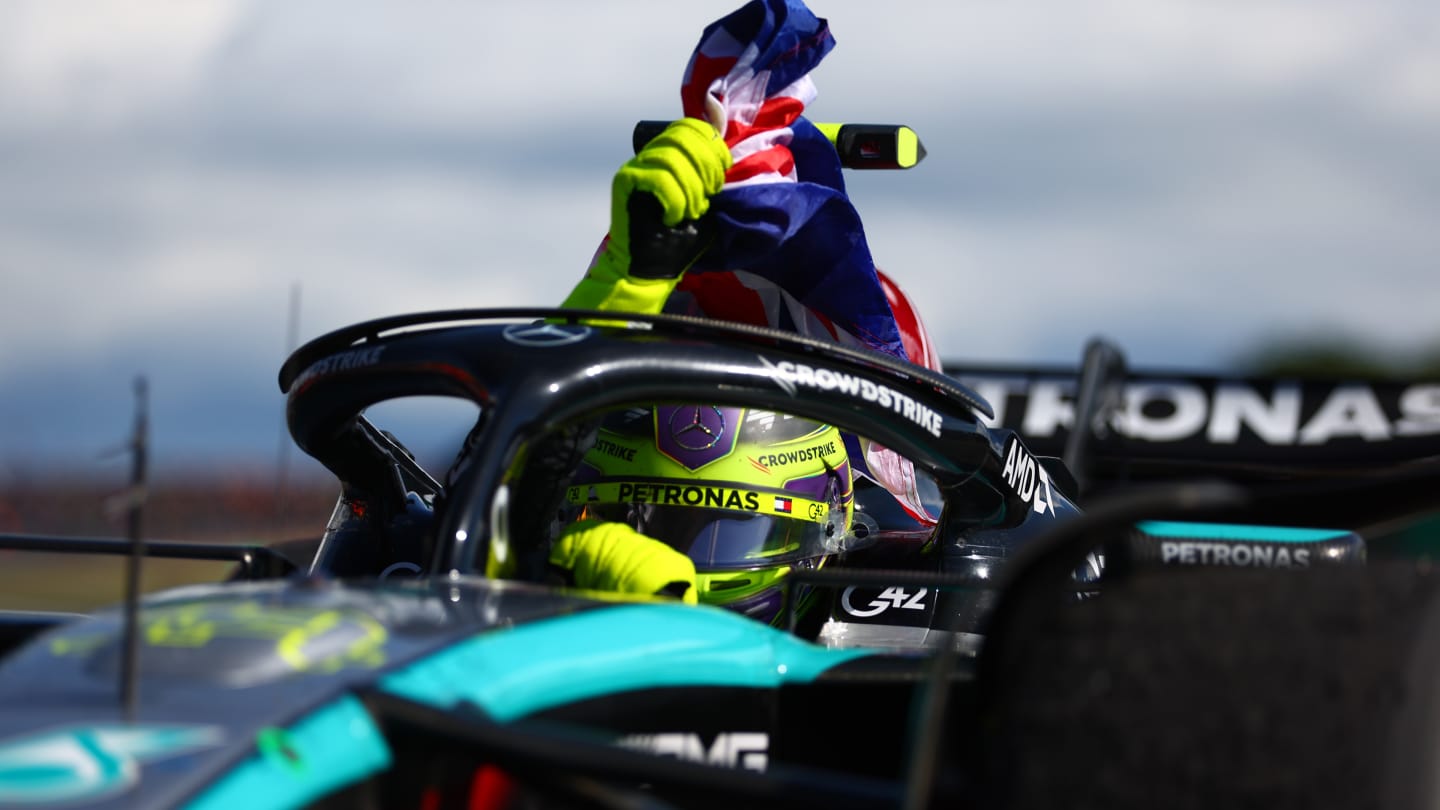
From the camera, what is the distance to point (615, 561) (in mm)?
2250

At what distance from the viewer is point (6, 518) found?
46.3ft

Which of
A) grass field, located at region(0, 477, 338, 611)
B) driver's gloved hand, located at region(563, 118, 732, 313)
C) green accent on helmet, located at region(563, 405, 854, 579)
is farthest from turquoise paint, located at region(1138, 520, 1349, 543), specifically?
grass field, located at region(0, 477, 338, 611)

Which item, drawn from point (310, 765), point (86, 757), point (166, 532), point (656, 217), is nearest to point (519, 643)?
point (310, 765)

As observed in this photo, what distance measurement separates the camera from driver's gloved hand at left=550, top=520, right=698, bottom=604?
225 centimetres

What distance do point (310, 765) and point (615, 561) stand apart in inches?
37.1

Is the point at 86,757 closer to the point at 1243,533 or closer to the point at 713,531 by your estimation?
the point at 713,531

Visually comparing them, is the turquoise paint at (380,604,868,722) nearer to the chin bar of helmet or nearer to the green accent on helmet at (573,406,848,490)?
the green accent on helmet at (573,406,848,490)

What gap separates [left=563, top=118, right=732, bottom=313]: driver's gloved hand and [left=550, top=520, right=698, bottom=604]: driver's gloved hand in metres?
0.61

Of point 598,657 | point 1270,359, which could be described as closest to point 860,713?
point 598,657

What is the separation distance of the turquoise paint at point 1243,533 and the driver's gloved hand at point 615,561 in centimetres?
105

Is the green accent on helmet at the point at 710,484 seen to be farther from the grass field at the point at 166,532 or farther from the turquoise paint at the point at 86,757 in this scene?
the grass field at the point at 166,532

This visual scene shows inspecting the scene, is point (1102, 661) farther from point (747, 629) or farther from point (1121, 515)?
point (747, 629)

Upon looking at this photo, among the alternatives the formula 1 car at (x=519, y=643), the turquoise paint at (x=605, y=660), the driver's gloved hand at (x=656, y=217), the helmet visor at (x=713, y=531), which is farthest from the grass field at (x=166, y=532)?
the turquoise paint at (x=605, y=660)

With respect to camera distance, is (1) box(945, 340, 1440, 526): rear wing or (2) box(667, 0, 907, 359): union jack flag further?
(1) box(945, 340, 1440, 526): rear wing
